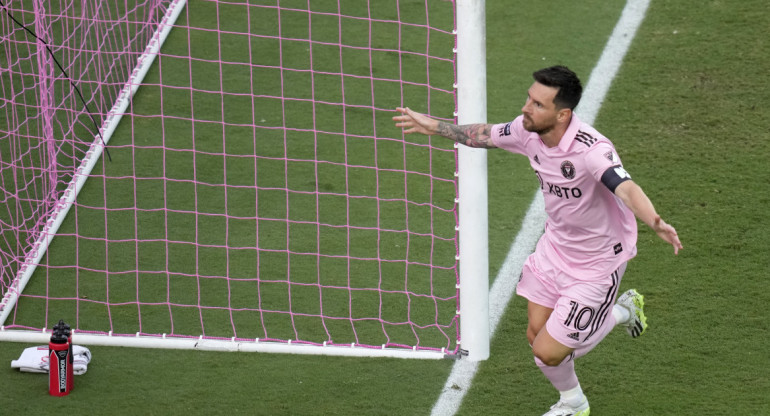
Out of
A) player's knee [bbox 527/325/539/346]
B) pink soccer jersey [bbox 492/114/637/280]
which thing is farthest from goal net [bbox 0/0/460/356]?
pink soccer jersey [bbox 492/114/637/280]

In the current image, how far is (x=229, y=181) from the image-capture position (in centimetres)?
855

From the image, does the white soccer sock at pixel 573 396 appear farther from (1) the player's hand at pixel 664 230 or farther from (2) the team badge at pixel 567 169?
(1) the player's hand at pixel 664 230

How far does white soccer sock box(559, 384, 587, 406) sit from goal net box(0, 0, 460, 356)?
95cm

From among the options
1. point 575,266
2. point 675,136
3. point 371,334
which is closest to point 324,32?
point 675,136

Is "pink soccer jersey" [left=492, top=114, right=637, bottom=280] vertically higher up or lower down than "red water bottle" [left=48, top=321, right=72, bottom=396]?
higher up

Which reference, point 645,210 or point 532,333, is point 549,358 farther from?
point 645,210

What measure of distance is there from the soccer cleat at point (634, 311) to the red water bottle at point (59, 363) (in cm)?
282

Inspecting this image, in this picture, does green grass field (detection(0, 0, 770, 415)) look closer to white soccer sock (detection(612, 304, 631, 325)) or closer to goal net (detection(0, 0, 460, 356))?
goal net (detection(0, 0, 460, 356))

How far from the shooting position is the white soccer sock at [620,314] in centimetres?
626

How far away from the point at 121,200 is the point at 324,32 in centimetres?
266

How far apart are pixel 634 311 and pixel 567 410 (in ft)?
2.03

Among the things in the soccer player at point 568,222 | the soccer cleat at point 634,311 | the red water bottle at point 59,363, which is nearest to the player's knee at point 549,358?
the soccer player at point 568,222

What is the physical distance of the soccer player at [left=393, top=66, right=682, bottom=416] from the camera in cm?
555

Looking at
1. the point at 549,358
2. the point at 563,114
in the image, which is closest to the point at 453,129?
the point at 563,114
